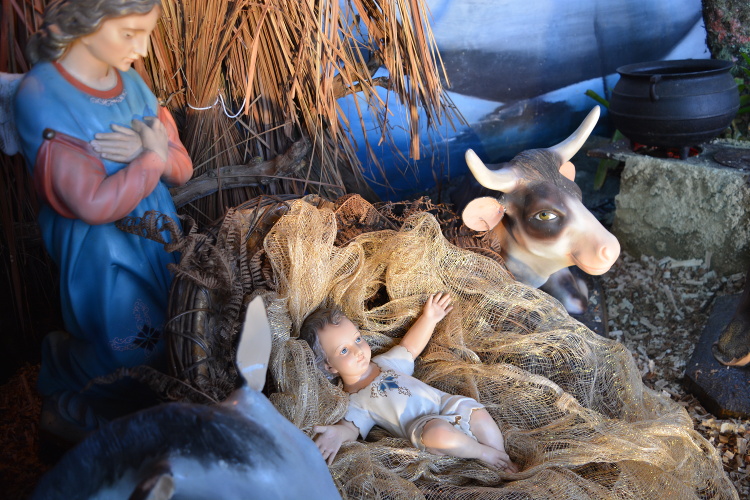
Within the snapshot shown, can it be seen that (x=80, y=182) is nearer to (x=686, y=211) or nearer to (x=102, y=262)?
(x=102, y=262)

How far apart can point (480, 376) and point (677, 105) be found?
142 cm

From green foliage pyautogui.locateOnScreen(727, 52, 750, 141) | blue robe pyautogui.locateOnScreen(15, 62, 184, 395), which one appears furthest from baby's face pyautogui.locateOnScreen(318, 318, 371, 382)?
green foliage pyautogui.locateOnScreen(727, 52, 750, 141)

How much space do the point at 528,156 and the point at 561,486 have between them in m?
0.90

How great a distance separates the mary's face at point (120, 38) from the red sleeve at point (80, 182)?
0.50ft

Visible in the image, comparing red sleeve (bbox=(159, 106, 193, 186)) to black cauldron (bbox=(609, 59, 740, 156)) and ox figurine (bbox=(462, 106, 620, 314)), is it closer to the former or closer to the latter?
ox figurine (bbox=(462, 106, 620, 314))

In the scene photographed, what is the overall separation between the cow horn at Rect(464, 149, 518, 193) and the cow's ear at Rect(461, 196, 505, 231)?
40 mm

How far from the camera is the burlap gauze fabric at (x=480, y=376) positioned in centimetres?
111

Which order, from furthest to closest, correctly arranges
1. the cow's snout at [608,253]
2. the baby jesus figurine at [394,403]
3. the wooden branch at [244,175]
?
the wooden branch at [244,175], the cow's snout at [608,253], the baby jesus figurine at [394,403]

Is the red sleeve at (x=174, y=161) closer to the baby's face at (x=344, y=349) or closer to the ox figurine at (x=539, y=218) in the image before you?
the baby's face at (x=344, y=349)

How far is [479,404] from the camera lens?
128cm

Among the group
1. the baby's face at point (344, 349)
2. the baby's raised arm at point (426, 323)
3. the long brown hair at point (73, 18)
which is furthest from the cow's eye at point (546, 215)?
the long brown hair at point (73, 18)

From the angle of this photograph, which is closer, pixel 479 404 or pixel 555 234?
pixel 479 404

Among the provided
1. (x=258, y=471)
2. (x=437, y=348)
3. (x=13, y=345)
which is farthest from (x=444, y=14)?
(x=258, y=471)

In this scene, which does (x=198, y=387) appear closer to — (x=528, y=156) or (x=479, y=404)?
(x=479, y=404)
